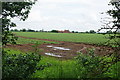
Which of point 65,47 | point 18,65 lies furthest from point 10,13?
point 65,47

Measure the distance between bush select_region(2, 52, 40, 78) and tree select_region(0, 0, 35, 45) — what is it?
1.74 feet

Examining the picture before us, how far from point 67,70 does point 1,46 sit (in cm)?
423

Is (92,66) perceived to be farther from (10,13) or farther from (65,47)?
Answer: (65,47)

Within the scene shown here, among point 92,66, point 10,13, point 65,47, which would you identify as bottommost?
point 65,47

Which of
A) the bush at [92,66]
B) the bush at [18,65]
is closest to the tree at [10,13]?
the bush at [18,65]

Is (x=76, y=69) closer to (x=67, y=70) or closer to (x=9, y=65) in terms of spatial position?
(x=67, y=70)

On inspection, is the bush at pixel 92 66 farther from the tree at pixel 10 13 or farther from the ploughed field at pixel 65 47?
the tree at pixel 10 13

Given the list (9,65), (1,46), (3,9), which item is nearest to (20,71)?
(9,65)

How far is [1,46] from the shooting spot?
5910 mm

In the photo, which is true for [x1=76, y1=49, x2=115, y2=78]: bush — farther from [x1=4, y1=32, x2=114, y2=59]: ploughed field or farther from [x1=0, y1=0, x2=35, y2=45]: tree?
[x1=0, y1=0, x2=35, y2=45]: tree

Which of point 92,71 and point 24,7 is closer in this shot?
point 24,7

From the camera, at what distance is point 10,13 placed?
601 centimetres

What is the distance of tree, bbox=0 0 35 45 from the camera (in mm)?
5758

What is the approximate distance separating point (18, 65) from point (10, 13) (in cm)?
166
